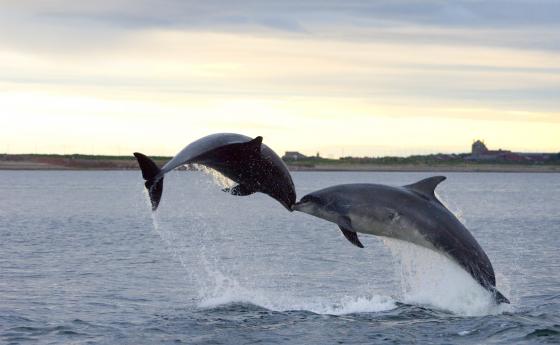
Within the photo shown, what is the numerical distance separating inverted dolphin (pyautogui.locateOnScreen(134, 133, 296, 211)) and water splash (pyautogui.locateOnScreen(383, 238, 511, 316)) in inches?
132

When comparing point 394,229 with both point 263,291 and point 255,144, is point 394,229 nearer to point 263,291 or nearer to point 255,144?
point 255,144

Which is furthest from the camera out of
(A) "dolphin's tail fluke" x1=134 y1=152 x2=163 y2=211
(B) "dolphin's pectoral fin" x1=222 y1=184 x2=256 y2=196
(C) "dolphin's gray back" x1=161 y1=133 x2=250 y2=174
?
(B) "dolphin's pectoral fin" x1=222 y1=184 x2=256 y2=196

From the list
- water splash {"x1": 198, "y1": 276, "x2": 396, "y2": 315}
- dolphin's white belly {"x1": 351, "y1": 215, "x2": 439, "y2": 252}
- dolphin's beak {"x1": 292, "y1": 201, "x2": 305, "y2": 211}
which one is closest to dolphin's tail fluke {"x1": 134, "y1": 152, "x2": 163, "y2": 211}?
dolphin's beak {"x1": 292, "y1": 201, "x2": 305, "y2": 211}

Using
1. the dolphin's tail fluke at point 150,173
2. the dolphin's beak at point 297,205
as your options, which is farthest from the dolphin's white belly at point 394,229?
the dolphin's tail fluke at point 150,173

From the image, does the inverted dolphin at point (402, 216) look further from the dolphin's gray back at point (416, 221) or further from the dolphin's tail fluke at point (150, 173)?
the dolphin's tail fluke at point (150, 173)

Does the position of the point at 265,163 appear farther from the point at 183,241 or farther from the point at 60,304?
the point at 183,241

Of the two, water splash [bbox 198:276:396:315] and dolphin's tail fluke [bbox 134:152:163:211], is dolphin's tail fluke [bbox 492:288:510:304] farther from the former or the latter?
dolphin's tail fluke [bbox 134:152:163:211]

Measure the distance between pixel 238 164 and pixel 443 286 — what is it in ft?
27.0

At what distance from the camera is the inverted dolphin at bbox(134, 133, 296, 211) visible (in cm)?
1905

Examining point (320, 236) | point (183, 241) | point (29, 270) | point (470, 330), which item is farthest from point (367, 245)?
point (470, 330)

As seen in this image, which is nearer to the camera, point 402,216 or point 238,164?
point 238,164

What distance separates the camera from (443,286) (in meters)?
25.5

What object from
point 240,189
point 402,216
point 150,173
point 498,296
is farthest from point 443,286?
point 150,173

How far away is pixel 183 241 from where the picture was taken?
58.5 m
